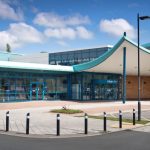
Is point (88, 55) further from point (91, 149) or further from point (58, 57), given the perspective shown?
point (91, 149)

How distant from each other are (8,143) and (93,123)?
7196 millimetres

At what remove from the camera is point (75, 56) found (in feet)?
210

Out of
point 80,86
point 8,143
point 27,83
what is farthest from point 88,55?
point 8,143

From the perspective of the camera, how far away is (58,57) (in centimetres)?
6675

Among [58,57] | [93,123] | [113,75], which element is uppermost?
[58,57]

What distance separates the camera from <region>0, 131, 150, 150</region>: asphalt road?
11000 millimetres

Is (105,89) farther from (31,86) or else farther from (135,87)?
(31,86)

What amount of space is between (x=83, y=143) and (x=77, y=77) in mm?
29756

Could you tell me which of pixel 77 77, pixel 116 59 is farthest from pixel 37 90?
pixel 116 59

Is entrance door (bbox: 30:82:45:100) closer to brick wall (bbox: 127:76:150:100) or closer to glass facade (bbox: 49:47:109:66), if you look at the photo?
brick wall (bbox: 127:76:150:100)

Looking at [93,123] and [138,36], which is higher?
[138,36]

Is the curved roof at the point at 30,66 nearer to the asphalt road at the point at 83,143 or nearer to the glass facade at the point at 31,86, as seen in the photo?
the glass facade at the point at 31,86

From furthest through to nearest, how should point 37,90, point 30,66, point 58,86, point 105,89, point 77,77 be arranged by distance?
point 105,89 < point 77,77 < point 58,86 < point 37,90 < point 30,66

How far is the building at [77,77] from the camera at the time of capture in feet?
115
